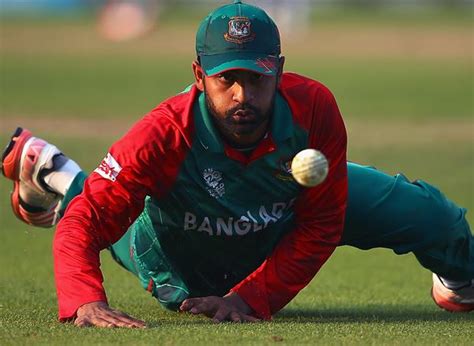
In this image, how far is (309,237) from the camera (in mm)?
6285

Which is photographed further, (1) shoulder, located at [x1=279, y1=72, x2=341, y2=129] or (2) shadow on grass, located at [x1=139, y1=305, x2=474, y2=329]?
(2) shadow on grass, located at [x1=139, y1=305, x2=474, y2=329]

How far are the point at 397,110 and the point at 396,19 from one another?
94.5 feet

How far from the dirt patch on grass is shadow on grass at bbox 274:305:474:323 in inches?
376

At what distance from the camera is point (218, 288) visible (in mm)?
6723

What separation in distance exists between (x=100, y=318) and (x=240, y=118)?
1129mm

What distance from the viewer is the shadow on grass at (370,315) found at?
6.57 meters

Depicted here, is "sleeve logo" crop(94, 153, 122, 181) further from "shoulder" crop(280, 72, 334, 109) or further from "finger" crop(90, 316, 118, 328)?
"shoulder" crop(280, 72, 334, 109)

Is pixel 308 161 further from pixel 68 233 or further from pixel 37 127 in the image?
pixel 37 127

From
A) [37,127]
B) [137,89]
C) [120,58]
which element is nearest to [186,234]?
[37,127]

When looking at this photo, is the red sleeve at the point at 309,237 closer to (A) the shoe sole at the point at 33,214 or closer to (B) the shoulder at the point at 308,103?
(B) the shoulder at the point at 308,103

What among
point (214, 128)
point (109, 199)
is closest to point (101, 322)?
point (109, 199)

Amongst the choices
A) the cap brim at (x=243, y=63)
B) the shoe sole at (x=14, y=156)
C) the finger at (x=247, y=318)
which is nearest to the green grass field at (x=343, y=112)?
the finger at (x=247, y=318)

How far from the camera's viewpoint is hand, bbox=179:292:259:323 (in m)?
6.21

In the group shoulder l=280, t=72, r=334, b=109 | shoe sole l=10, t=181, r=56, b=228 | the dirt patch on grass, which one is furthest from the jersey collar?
the dirt patch on grass
